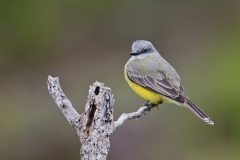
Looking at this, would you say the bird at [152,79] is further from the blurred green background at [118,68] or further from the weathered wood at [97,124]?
the blurred green background at [118,68]

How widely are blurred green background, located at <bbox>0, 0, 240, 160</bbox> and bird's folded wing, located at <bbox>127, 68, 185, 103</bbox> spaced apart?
3289mm

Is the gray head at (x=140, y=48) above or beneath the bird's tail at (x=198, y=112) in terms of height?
above

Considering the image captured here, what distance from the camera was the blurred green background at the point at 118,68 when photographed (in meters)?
11.3

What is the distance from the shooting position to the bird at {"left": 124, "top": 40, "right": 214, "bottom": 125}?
738cm

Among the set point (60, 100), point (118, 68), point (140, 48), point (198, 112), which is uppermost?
point (118, 68)

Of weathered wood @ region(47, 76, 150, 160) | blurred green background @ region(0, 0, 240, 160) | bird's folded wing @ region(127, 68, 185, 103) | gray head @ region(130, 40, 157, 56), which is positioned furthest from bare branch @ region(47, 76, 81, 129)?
blurred green background @ region(0, 0, 240, 160)

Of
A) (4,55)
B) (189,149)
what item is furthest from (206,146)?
(4,55)

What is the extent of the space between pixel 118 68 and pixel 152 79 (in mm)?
6882

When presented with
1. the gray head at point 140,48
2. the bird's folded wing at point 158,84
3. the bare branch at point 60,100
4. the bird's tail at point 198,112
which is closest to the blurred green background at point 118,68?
the gray head at point 140,48

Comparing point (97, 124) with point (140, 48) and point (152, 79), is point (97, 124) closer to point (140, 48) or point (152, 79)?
point (152, 79)

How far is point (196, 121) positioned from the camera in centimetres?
1132

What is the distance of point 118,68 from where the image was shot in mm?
14523

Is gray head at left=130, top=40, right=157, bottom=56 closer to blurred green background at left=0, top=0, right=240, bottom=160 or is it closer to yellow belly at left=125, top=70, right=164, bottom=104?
yellow belly at left=125, top=70, right=164, bottom=104

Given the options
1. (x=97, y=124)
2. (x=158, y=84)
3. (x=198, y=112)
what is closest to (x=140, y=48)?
(x=158, y=84)
